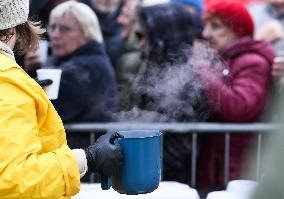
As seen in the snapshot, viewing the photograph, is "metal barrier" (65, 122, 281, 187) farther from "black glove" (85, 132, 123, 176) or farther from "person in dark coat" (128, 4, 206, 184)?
"black glove" (85, 132, 123, 176)

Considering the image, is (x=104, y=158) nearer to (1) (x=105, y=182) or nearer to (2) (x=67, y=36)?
(1) (x=105, y=182)

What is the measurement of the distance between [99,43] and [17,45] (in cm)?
178

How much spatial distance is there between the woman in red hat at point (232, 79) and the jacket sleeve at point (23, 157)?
1.93 m

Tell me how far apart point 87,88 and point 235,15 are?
998 mm

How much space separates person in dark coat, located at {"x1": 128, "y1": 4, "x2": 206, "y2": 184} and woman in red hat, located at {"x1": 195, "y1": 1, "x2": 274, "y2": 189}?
0.10 meters

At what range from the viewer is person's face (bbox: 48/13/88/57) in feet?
14.0

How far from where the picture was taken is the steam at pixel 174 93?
3.94 metres

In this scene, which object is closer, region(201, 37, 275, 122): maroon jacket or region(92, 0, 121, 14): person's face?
region(201, 37, 275, 122): maroon jacket

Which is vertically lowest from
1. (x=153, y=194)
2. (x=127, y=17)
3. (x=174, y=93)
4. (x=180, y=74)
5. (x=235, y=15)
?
(x=153, y=194)

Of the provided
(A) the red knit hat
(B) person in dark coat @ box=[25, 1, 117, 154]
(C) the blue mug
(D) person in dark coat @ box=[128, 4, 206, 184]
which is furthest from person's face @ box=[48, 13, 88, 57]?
(C) the blue mug

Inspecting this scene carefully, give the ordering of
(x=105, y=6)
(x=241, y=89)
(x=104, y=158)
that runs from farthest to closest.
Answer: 1. (x=105, y=6)
2. (x=241, y=89)
3. (x=104, y=158)

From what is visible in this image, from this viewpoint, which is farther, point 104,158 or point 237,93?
point 237,93

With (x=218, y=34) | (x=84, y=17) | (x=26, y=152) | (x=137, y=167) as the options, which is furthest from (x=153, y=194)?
(x=84, y=17)

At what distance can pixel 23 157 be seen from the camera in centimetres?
201
